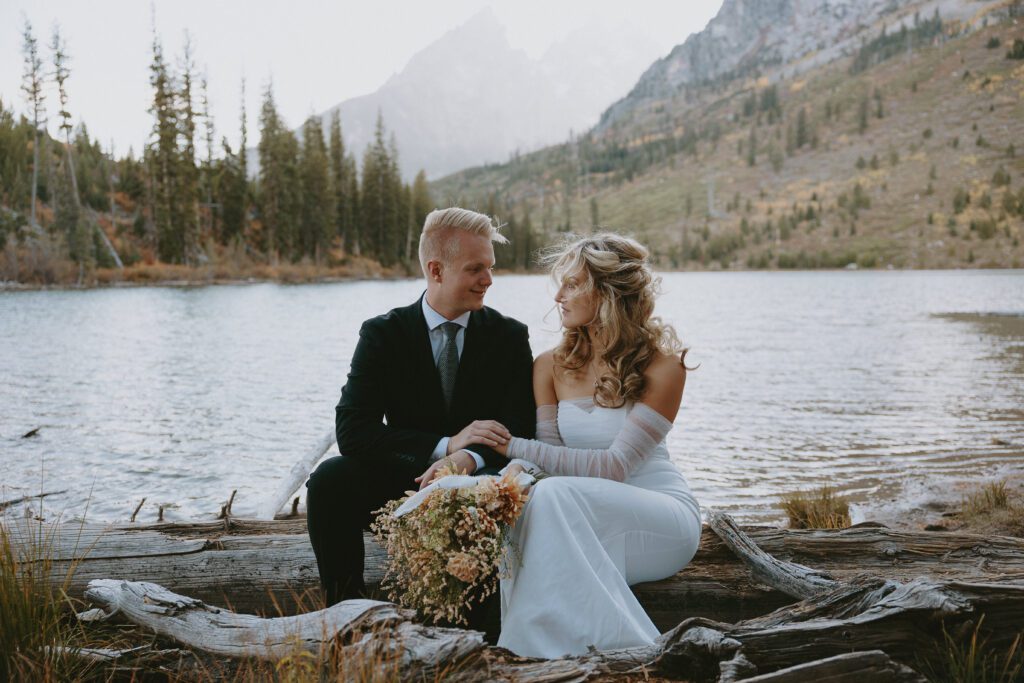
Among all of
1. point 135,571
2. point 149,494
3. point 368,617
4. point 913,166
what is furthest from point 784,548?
point 913,166

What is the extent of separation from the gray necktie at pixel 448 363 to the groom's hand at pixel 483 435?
16.0 inches

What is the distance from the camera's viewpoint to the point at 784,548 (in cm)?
424

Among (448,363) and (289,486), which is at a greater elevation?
(448,363)

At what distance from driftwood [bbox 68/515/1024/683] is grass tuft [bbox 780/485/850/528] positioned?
387 centimetres

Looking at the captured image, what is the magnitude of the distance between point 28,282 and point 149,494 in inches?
1731

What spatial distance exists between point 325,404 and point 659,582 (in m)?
12.0

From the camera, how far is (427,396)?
4137 millimetres

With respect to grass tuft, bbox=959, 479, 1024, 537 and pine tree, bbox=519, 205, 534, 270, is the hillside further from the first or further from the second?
grass tuft, bbox=959, 479, 1024, 537

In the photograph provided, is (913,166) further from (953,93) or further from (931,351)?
(931,351)

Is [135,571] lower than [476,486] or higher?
lower

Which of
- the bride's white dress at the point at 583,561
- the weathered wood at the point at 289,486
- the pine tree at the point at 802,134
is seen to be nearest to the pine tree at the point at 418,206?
the weathered wood at the point at 289,486

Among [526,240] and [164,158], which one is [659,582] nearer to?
[164,158]

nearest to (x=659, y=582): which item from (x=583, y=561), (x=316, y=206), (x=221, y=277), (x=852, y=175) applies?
(x=583, y=561)

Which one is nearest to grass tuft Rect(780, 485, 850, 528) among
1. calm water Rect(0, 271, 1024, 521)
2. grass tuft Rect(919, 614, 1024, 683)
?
calm water Rect(0, 271, 1024, 521)
